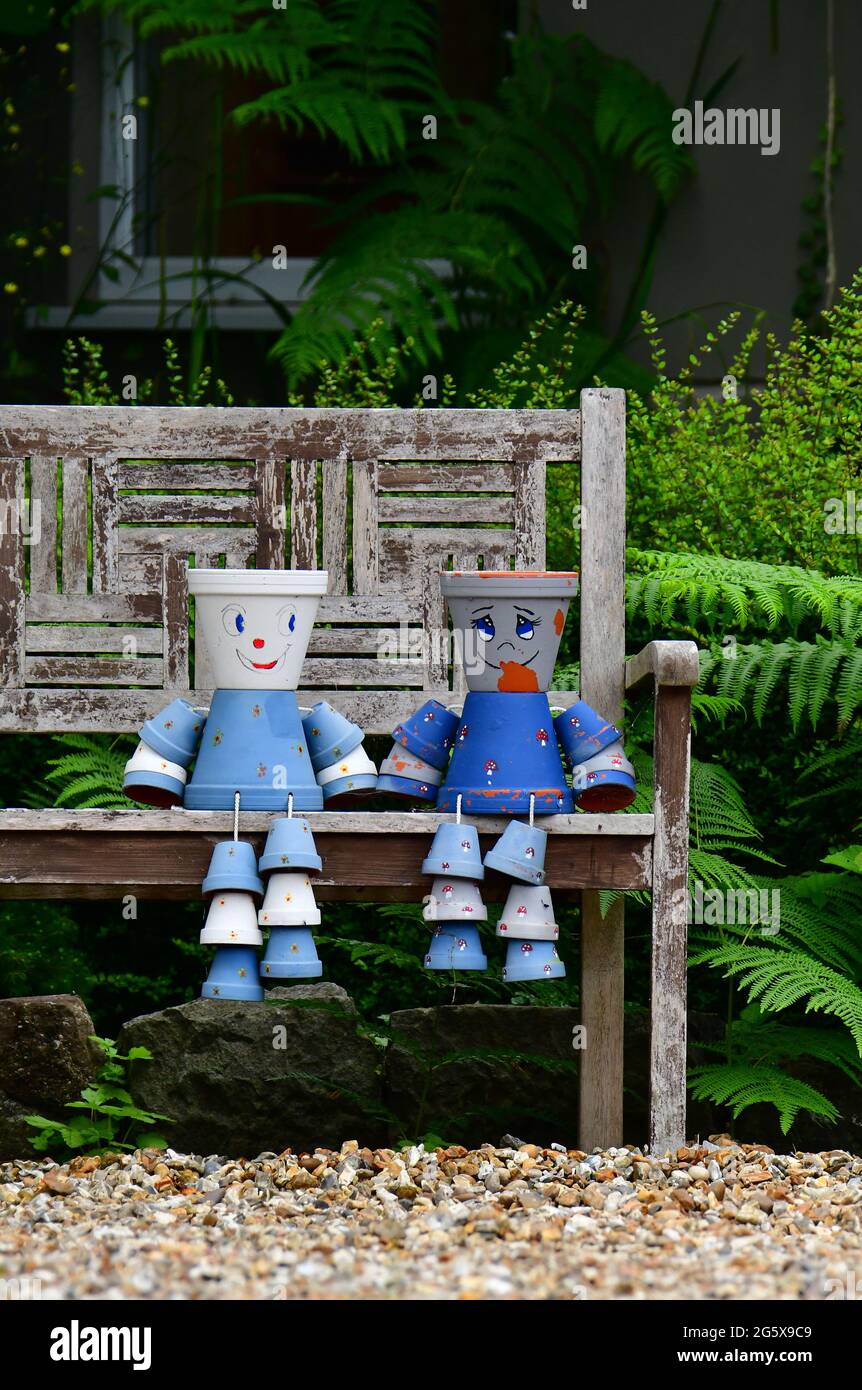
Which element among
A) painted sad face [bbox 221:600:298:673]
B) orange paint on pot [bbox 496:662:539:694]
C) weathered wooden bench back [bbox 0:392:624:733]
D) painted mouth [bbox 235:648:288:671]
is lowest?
orange paint on pot [bbox 496:662:539:694]

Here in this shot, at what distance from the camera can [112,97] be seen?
5.64m

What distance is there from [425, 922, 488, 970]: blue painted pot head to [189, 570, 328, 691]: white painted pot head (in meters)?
0.55

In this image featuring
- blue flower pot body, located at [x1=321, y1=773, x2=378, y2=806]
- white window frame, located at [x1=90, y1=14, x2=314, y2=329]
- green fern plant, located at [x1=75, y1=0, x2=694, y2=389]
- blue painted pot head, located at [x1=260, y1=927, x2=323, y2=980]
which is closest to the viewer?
blue painted pot head, located at [x1=260, y1=927, x2=323, y2=980]

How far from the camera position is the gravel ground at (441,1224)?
202cm

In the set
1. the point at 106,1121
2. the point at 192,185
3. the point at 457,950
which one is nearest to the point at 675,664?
the point at 457,950

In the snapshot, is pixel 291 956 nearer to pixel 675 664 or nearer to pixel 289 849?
pixel 289 849

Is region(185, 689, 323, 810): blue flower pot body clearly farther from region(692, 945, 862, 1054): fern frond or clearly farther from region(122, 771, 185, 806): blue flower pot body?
region(692, 945, 862, 1054): fern frond

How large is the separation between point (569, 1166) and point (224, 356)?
3.52m

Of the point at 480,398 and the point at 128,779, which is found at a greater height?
the point at 480,398

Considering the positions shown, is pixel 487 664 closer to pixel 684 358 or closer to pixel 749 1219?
pixel 749 1219

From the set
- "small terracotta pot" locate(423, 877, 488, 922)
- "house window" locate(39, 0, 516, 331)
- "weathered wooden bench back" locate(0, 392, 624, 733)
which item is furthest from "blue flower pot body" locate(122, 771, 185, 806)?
"house window" locate(39, 0, 516, 331)

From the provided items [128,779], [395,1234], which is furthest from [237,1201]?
[128,779]

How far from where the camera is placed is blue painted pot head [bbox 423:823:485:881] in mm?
2707

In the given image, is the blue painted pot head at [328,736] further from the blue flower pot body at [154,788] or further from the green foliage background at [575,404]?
the green foliage background at [575,404]
